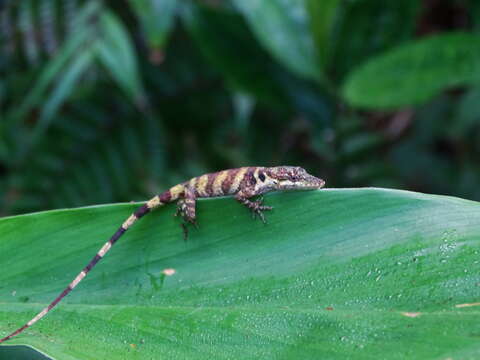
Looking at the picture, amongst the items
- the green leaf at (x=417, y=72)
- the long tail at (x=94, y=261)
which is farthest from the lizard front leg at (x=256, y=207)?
the green leaf at (x=417, y=72)

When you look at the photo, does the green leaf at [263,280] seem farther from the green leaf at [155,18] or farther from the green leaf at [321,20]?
the green leaf at [321,20]

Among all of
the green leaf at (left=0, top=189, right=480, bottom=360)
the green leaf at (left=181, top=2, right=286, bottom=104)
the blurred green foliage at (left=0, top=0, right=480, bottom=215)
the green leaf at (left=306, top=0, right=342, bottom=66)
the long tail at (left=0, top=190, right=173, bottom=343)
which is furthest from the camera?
the green leaf at (left=181, top=2, right=286, bottom=104)

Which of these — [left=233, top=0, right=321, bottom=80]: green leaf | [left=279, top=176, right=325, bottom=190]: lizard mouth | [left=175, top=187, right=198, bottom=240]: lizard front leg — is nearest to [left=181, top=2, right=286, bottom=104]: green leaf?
[left=233, top=0, right=321, bottom=80]: green leaf

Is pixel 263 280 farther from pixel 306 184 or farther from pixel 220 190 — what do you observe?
pixel 220 190

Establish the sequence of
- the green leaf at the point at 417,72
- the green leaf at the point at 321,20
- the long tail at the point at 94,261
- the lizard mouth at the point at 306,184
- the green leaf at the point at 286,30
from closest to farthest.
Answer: the long tail at the point at 94,261, the lizard mouth at the point at 306,184, the green leaf at the point at 417,72, the green leaf at the point at 321,20, the green leaf at the point at 286,30

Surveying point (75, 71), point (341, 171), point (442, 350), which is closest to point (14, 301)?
point (442, 350)

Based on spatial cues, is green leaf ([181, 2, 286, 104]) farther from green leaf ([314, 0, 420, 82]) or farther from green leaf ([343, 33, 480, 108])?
green leaf ([343, 33, 480, 108])

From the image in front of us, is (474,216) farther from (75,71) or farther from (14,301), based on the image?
(75,71)
